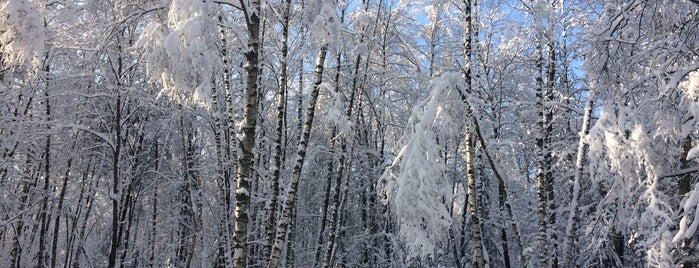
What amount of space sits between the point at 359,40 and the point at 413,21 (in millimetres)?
4061

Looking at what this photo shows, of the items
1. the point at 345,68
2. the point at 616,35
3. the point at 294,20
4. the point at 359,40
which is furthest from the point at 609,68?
the point at 345,68

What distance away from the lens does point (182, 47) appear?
605 centimetres

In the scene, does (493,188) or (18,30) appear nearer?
(18,30)

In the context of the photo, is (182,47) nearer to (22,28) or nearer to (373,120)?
(22,28)

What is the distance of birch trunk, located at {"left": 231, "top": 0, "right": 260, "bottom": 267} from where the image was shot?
680 cm

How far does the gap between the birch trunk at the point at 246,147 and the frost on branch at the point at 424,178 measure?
11.0 feet

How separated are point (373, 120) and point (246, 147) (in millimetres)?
12763

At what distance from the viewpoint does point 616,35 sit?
23.8 ft

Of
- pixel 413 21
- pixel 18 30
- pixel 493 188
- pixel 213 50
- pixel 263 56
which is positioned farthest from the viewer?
pixel 493 188

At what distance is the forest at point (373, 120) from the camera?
7180mm

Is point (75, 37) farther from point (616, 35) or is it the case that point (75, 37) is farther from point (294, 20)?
point (616, 35)

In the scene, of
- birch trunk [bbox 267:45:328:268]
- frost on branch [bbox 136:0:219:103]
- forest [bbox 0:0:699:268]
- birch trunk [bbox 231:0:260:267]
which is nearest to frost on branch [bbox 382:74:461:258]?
forest [bbox 0:0:699:268]

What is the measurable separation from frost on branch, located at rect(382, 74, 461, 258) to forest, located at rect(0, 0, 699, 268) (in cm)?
4

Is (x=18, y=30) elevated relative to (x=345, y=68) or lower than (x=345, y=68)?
lower
